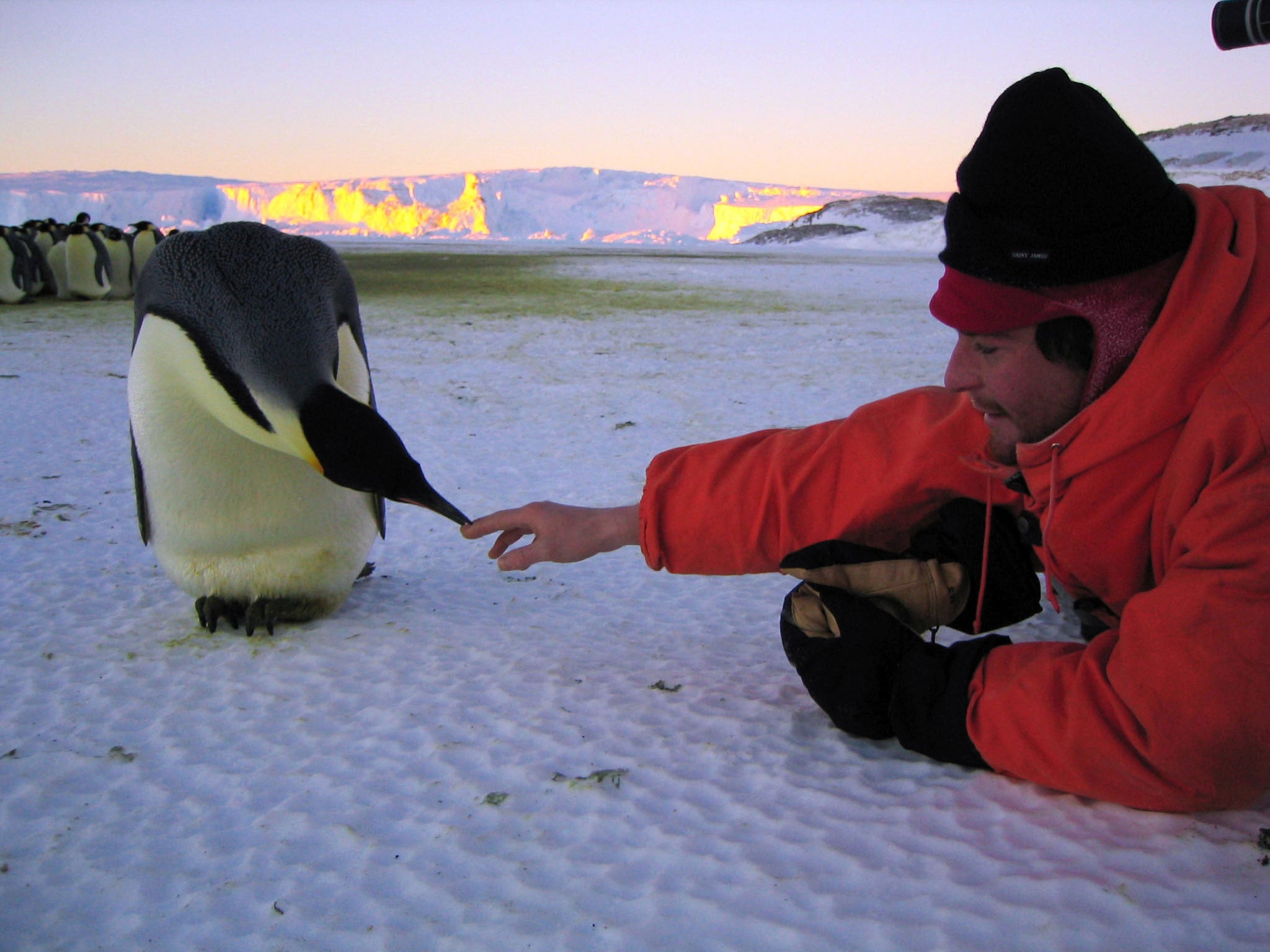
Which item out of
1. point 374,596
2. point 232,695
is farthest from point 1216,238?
point 374,596

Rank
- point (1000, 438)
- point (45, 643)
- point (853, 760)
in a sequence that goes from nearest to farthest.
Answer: point (1000, 438) → point (853, 760) → point (45, 643)

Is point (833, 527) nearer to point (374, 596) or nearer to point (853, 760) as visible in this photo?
point (853, 760)

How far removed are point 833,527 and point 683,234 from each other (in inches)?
3404

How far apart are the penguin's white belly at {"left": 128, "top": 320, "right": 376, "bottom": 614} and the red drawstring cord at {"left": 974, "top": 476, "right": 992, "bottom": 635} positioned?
1602 millimetres

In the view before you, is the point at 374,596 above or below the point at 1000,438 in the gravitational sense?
below

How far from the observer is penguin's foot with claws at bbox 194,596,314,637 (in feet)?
8.04

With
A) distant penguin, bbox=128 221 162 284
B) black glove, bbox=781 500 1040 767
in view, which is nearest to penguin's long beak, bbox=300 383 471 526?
black glove, bbox=781 500 1040 767

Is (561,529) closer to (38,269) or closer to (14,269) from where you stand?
(14,269)

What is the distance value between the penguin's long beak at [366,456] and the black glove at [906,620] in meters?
0.75

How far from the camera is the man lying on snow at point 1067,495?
1188mm

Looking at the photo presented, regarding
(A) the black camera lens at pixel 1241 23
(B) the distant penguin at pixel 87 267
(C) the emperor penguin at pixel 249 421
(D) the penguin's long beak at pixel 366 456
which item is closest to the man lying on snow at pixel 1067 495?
(D) the penguin's long beak at pixel 366 456

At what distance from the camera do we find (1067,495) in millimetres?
1439

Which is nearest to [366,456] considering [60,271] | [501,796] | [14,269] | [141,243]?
[501,796]

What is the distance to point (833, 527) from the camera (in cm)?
183
